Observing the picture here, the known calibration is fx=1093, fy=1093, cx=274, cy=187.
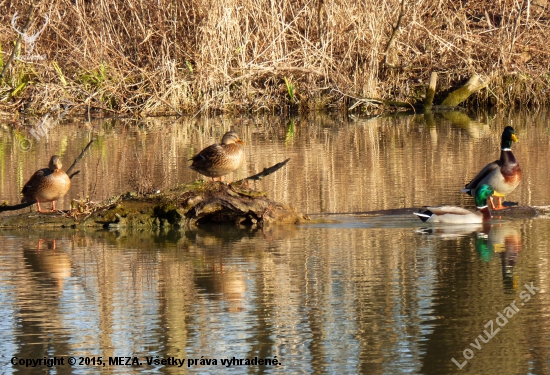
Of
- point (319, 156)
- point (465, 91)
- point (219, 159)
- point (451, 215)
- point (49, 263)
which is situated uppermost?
point (465, 91)

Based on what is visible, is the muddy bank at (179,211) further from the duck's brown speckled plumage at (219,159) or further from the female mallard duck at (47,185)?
the duck's brown speckled plumage at (219,159)

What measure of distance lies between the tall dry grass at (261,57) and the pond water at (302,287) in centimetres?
939

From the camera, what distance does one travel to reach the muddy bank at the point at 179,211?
10266 mm

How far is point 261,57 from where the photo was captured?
23297 millimetres

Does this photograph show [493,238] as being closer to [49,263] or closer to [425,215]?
[425,215]

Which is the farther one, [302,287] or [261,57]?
[261,57]

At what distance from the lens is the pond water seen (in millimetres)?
6059

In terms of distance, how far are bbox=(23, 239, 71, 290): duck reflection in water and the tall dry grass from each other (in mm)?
13608

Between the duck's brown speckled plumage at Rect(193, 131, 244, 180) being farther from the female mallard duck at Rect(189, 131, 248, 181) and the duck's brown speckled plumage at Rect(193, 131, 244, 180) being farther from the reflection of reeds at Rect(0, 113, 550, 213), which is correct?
the reflection of reeds at Rect(0, 113, 550, 213)

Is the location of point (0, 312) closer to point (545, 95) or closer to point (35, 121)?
point (35, 121)

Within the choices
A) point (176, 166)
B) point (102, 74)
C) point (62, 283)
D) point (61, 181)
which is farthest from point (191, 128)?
point (62, 283)

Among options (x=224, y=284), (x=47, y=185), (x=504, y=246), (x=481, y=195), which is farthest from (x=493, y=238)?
(x=47, y=185)

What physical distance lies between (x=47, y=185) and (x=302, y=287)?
3.81 m

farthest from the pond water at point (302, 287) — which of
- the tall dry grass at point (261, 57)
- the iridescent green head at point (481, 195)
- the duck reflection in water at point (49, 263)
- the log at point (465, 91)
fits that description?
the log at point (465, 91)
